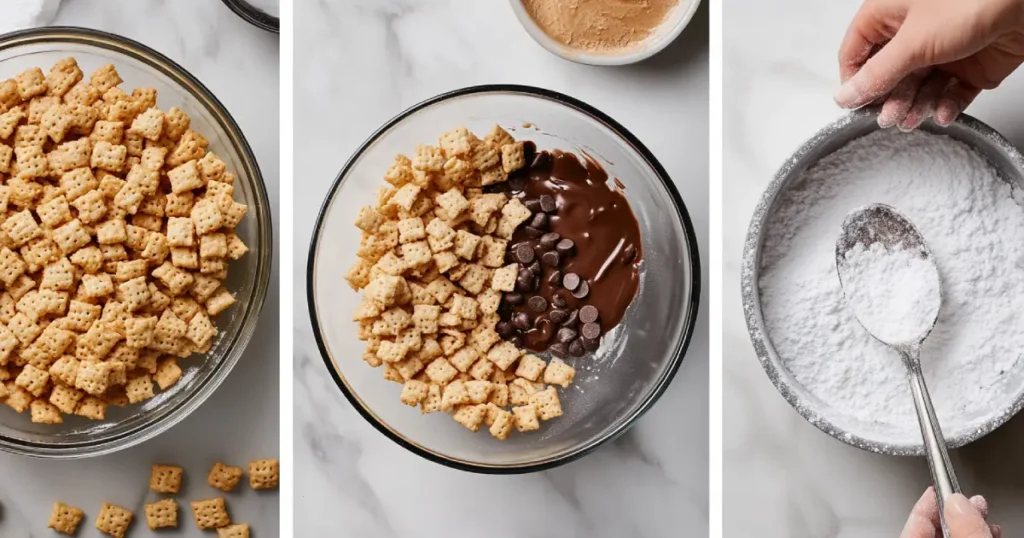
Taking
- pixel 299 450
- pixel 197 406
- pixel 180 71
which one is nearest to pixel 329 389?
pixel 299 450

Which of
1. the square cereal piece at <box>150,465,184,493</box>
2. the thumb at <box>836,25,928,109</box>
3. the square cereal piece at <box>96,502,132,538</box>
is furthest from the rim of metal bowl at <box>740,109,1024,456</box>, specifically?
the square cereal piece at <box>96,502,132,538</box>

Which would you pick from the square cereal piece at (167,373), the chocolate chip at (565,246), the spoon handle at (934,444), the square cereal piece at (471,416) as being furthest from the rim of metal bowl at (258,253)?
the spoon handle at (934,444)

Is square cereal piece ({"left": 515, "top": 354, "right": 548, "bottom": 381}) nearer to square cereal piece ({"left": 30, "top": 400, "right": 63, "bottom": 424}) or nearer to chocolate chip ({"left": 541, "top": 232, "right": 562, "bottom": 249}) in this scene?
chocolate chip ({"left": 541, "top": 232, "right": 562, "bottom": 249})

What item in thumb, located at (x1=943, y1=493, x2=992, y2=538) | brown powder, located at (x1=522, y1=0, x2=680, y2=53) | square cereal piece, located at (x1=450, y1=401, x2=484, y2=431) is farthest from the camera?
brown powder, located at (x1=522, y1=0, x2=680, y2=53)

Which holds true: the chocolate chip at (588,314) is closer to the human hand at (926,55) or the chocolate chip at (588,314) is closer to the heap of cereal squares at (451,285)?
the heap of cereal squares at (451,285)

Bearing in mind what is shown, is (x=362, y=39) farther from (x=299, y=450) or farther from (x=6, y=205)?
(x=299, y=450)
